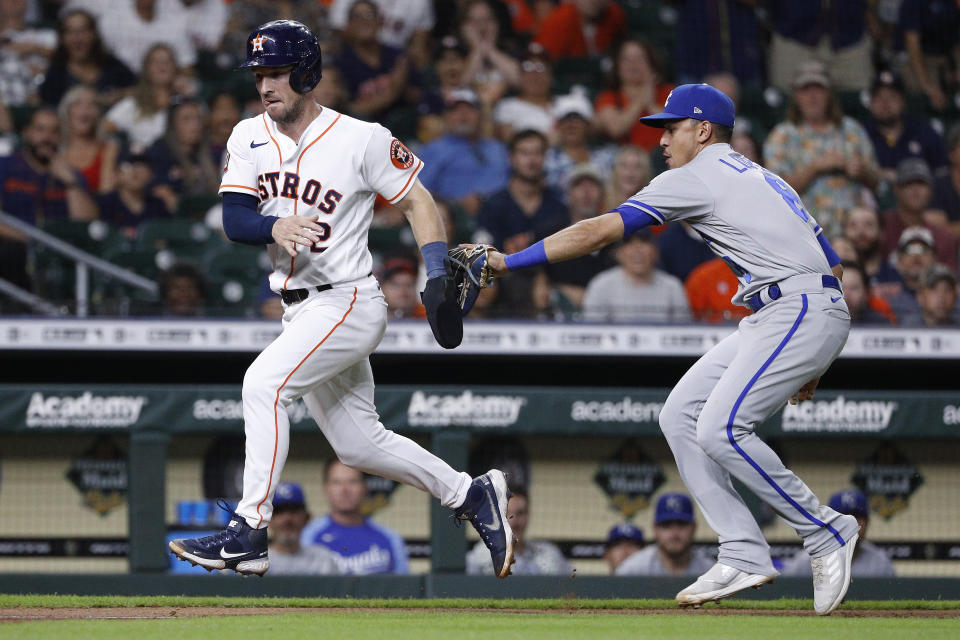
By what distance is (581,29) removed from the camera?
30.3 feet

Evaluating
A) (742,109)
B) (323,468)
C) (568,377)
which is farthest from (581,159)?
(323,468)

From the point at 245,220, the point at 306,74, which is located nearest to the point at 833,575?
the point at 245,220

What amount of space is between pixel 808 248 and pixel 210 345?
338 centimetres

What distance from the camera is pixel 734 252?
12.4ft

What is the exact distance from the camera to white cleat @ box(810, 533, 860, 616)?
12.4 ft

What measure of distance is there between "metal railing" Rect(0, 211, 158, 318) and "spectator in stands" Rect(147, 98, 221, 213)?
39.1 inches

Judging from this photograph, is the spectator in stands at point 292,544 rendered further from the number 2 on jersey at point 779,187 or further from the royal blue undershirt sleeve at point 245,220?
the number 2 on jersey at point 779,187

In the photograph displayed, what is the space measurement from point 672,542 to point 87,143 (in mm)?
4459

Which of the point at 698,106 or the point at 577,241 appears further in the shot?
the point at 698,106

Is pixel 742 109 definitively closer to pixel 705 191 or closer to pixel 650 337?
pixel 650 337

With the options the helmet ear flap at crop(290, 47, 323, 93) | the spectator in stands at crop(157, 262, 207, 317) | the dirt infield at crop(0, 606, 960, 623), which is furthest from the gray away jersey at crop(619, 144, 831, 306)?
the spectator in stands at crop(157, 262, 207, 317)

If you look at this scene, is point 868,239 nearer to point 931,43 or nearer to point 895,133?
point 895,133

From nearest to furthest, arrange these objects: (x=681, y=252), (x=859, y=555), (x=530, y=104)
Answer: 1. (x=859, y=555)
2. (x=681, y=252)
3. (x=530, y=104)

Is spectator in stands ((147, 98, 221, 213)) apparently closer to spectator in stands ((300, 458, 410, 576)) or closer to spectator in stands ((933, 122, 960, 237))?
spectator in stands ((300, 458, 410, 576))
